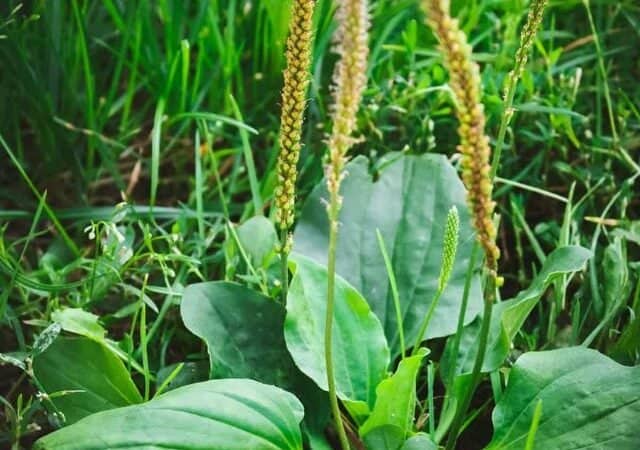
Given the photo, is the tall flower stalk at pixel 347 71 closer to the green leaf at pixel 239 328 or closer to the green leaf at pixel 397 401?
the green leaf at pixel 397 401

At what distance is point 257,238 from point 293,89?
2.09 feet

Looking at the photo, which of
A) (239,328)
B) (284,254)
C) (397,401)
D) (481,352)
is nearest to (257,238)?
(239,328)

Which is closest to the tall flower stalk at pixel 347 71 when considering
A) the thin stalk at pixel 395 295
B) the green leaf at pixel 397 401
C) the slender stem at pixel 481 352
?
the slender stem at pixel 481 352

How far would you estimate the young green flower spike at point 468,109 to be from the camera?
922mm

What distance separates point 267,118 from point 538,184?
0.62 meters

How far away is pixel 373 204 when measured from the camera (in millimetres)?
1771

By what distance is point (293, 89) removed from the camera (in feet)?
3.75

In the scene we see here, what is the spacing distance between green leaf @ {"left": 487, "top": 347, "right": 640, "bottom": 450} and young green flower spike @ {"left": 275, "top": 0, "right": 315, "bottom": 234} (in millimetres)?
474

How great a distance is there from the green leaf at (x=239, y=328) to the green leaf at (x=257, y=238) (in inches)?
6.8

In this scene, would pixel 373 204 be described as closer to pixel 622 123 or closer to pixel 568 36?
pixel 622 123

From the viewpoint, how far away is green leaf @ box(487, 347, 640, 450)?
4.44 ft

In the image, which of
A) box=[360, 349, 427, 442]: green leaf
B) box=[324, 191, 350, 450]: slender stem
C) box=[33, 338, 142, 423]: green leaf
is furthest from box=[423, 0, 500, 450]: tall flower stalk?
box=[33, 338, 142, 423]: green leaf

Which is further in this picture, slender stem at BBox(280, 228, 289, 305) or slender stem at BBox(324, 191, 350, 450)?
slender stem at BBox(280, 228, 289, 305)

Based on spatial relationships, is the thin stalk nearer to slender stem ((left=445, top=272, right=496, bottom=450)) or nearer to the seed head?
slender stem ((left=445, top=272, right=496, bottom=450))
